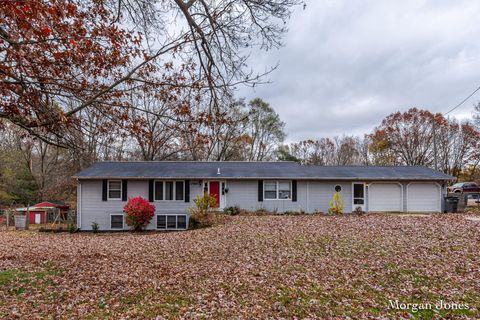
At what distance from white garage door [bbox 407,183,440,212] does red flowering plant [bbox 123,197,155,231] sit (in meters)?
14.9

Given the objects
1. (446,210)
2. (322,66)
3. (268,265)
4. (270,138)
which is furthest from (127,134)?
(270,138)

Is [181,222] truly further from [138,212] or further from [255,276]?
[255,276]

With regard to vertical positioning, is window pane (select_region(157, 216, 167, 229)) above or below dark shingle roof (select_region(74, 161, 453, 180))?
below

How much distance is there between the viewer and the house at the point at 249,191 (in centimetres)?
1839

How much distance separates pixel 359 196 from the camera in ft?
62.1

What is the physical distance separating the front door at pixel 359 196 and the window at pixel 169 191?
10.1m

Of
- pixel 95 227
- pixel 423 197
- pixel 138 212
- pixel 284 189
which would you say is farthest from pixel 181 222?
pixel 423 197

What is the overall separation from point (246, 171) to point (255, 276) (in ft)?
42.7

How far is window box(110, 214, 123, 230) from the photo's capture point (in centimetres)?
1841

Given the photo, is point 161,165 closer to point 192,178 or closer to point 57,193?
point 192,178

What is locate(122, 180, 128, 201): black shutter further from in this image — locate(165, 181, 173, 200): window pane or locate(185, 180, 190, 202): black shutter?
locate(185, 180, 190, 202): black shutter

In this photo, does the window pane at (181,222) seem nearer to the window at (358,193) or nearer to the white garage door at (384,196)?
the window at (358,193)

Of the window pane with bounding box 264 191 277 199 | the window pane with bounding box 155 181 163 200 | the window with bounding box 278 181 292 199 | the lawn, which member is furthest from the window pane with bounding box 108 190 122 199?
the window with bounding box 278 181 292 199

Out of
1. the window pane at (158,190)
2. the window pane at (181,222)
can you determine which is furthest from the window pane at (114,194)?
the window pane at (181,222)
